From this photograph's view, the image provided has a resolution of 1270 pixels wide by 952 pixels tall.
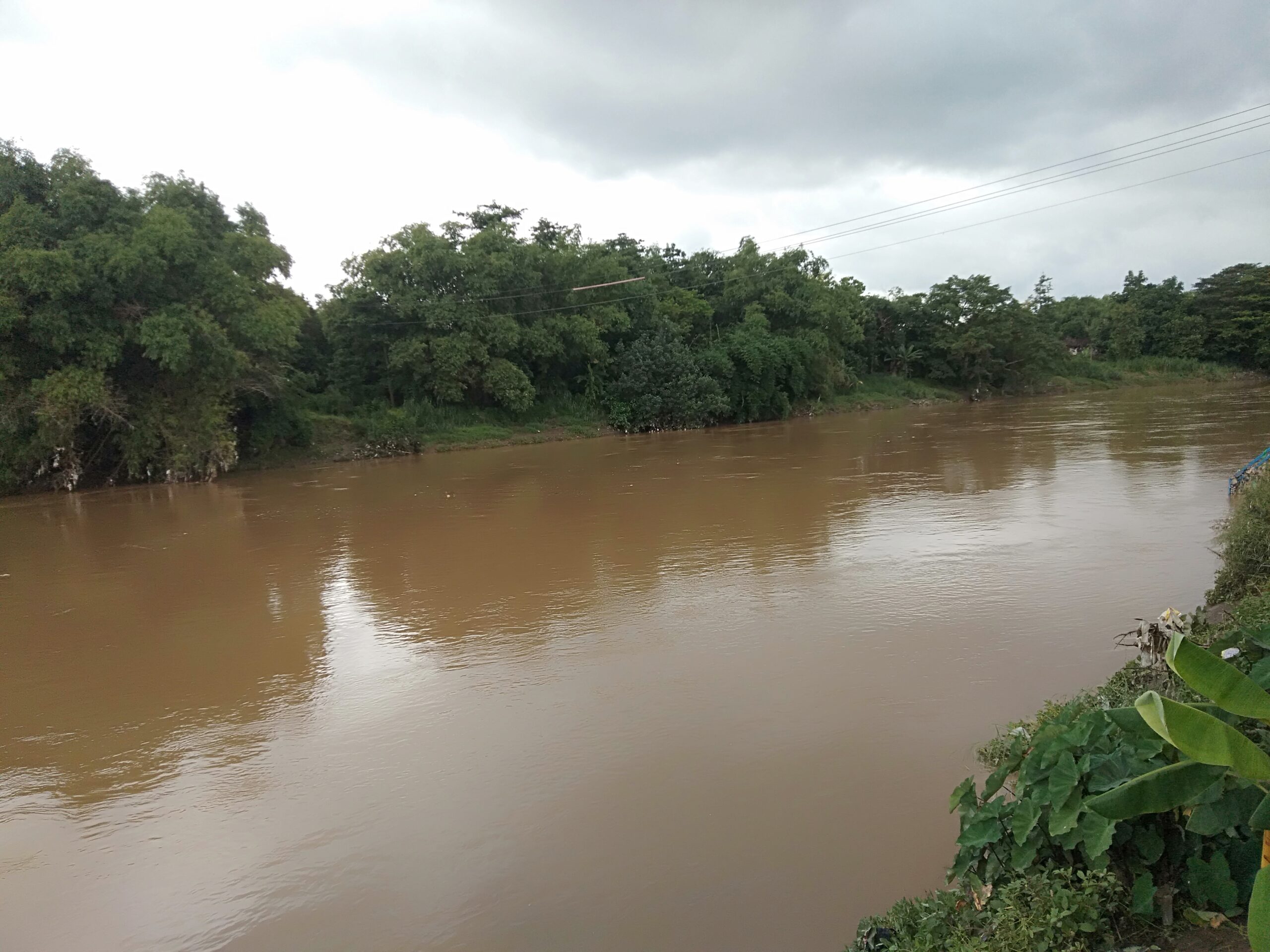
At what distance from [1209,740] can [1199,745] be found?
26 mm

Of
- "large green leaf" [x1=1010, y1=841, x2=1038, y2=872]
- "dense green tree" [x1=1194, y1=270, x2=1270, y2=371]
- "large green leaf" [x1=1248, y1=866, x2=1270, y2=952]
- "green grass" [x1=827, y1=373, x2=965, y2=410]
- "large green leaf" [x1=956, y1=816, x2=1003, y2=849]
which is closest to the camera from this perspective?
"large green leaf" [x1=1248, y1=866, x2=1270, y2=952]

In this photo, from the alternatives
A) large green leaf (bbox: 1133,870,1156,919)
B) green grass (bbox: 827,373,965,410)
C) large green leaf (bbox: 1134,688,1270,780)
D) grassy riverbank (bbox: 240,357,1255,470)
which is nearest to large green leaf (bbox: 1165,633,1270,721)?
large green leaf (bbox: 1134,688,1270,780)

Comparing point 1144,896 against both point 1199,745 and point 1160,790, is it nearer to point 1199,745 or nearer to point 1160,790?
point 1160,790

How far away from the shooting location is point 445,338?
88.6 feet

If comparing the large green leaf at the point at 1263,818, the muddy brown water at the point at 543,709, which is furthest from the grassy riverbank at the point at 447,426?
the large green leaf at the point at 1263,818

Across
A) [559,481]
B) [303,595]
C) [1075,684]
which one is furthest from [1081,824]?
[559,481]

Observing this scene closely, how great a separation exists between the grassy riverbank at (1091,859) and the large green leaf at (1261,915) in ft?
Result: 0.50

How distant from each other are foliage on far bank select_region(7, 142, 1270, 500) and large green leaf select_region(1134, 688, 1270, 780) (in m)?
19.8

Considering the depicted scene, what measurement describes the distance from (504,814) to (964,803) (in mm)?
2193

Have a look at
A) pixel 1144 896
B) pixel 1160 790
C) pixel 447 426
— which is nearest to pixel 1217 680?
pixel 1160 790

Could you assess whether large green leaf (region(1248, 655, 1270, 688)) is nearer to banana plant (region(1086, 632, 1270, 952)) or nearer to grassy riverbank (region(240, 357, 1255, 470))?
banana plant (region(1086, 632, 1270, 952))

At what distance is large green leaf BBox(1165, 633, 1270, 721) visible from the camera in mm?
2053

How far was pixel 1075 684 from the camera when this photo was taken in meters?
4.86

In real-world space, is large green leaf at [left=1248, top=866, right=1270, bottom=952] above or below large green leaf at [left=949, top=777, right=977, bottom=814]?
above
